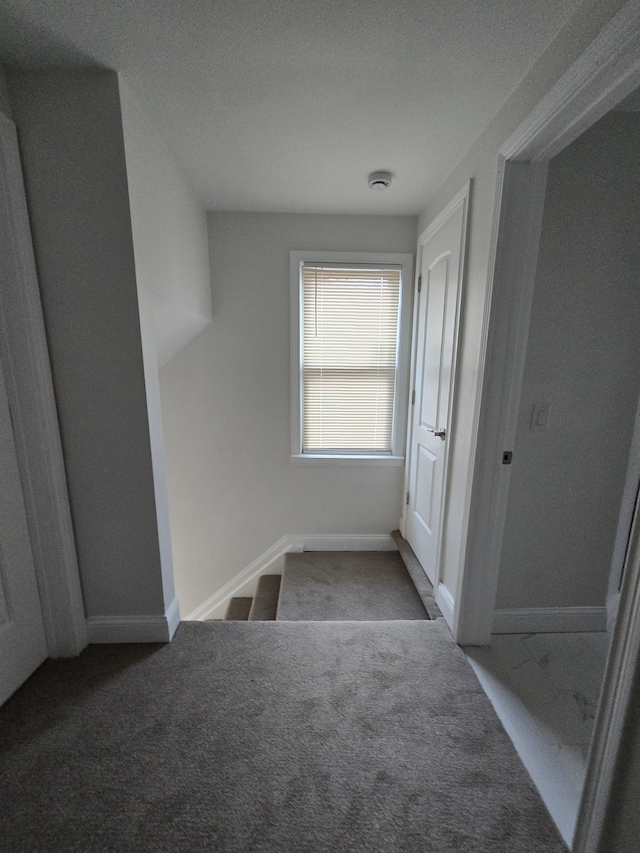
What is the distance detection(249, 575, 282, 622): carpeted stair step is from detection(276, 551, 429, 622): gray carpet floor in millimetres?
240

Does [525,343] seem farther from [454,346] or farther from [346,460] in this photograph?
[346,460]

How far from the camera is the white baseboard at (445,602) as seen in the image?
1688mm

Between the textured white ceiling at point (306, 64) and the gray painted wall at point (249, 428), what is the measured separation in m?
0.61

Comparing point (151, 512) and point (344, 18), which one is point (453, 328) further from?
point (151, 512)

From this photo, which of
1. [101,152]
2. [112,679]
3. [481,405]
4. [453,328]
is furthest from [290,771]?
[101,152]

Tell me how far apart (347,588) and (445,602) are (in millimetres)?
690

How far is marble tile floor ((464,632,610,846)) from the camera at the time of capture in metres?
1.10

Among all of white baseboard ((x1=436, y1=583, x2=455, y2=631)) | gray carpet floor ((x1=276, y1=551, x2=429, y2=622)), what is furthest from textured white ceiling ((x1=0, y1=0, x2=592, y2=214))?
gray carpet floor ((x1=276, y1=551, x2=429, y2=622))

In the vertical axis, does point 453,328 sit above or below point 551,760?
above

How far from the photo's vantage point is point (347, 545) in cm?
268

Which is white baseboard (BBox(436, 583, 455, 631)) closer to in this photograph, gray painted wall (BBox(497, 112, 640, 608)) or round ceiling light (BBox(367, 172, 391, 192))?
gray painted wall (BBox(497, 112, 640, 608))

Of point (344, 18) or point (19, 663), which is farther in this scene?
point (19, 663)

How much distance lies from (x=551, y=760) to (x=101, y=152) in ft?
8.69

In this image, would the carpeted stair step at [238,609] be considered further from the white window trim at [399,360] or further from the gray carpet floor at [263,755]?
the white window trim at [399,360]
